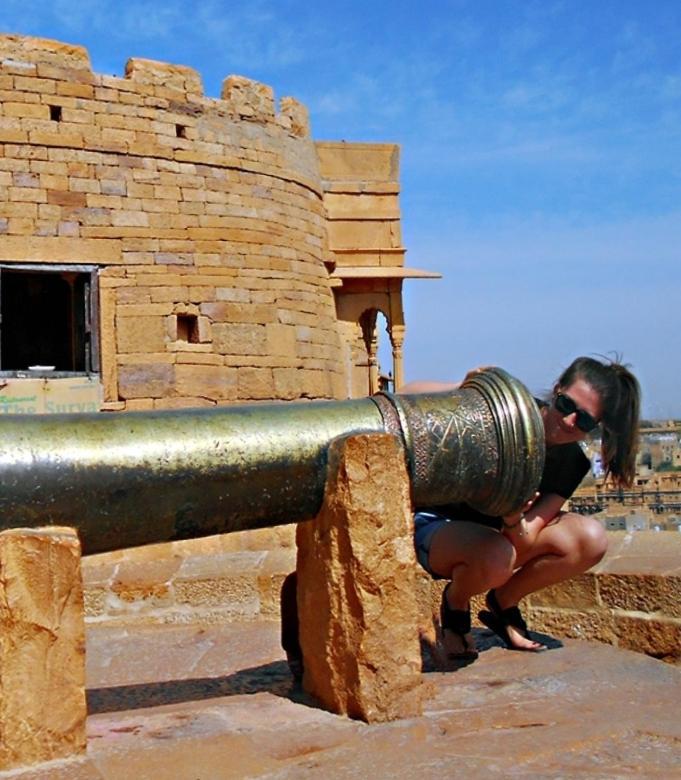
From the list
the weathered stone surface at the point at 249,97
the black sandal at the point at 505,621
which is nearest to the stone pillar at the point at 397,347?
the weathered stone surface at the point at 249,97

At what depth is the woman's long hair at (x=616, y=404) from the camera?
3611mm

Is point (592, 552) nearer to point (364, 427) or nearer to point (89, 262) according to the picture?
point (364, 427)

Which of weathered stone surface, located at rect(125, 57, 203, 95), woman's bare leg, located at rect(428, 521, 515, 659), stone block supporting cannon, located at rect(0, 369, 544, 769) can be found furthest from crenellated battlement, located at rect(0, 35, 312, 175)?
stone block supporting cannon, located at rect(0, 369, 544, 769)

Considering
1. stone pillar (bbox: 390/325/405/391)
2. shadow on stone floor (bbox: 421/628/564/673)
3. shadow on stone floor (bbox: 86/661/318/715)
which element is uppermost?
stone pillar (bbox: 390/325/405/391)

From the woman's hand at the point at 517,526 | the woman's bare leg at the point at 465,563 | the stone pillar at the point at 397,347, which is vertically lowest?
the woman's bare leg at the point at 465,563

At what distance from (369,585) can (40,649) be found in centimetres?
96

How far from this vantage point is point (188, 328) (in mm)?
10656

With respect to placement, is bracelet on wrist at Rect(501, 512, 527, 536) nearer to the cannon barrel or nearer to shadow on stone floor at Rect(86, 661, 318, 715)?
the cannon barrel

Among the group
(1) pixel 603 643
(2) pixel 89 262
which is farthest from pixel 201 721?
A: (2) pixel 89 262

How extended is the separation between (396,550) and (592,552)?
1.05 metres

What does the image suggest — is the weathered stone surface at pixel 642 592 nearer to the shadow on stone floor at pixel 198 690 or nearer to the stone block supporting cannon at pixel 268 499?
the stone block supporting cannon at pixel 268 499

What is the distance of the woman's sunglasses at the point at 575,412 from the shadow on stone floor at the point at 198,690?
1372 millimetres

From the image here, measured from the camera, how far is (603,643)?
4074mm

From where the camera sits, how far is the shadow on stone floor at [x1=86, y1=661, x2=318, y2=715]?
11.1 ft
